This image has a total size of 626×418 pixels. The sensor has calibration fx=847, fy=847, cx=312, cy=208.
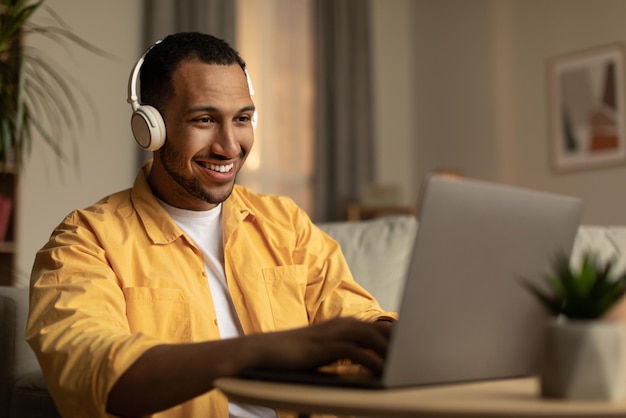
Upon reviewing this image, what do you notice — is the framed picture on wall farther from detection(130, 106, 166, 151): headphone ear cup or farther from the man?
detection(130, 106, 166, 151): headphone ear cup

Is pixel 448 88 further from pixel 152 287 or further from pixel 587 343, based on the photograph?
pixel 587 343

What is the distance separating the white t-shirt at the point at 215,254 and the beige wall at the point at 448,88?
2.80 meters

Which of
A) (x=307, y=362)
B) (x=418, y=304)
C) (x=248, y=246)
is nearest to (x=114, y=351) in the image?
(x=307, y=362)

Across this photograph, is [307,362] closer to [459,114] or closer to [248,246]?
[248,246]

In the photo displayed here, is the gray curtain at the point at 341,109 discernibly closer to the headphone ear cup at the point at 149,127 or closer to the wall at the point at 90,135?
the wall at the point at 90,135

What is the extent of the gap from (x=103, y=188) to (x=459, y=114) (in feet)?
9.22

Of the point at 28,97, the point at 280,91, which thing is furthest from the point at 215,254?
the point at 280,91

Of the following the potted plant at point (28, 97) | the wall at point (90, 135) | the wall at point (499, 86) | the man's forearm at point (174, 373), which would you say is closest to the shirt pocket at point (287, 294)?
the man's forearm at point (174, 373)

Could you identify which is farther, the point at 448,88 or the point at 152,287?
the point at 448,88

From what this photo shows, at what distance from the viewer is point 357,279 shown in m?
2.24

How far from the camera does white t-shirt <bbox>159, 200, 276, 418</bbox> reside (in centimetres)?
154

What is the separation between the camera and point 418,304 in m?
0.89

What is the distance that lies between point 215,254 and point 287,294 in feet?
0.52

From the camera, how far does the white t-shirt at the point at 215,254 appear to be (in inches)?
60.5
